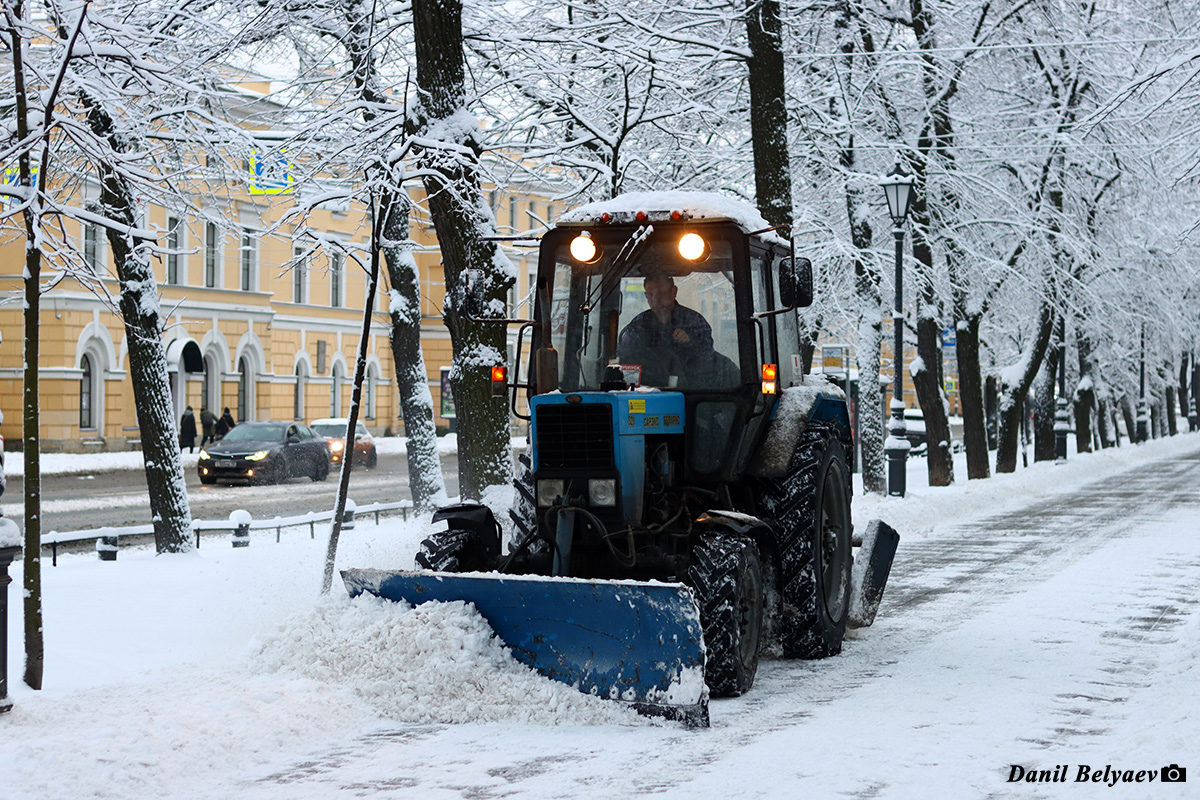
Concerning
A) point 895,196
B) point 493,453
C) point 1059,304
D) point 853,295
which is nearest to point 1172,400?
point 1059,304

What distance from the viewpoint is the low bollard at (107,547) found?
1272 cm

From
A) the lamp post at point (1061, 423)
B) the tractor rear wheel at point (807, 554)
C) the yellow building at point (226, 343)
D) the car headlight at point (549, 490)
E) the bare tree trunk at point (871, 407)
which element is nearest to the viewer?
the car headlight at point (549, 490)

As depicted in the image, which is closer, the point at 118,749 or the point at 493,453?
the point at 118,749

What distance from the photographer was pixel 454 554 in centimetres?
759

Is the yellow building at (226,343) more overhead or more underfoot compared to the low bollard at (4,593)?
more overhead

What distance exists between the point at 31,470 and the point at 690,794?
12.1 feet

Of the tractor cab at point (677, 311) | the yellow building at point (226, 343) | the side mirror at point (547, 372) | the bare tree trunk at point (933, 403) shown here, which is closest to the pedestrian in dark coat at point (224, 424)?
the yellow building at point (226, 343)

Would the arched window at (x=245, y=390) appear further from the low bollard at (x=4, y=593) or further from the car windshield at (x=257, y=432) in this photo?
the low bollard at (x=4, y=593)

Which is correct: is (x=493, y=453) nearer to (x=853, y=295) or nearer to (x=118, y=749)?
(x=118, y=749)

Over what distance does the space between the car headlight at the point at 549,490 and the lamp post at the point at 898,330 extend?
41.6 ft

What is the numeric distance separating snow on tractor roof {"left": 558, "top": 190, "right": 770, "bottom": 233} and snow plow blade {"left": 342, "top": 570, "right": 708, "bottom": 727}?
2.25 m

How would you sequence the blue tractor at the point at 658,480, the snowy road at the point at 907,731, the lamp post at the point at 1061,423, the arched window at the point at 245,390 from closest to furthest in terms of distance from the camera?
1. the snowy road at the point at 907,731
2. the blue tractor at the point at 658,480
3. the lamp post at the point at 1061,423
4. the arched window at the point at 245,390

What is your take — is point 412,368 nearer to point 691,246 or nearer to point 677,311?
point 677,311

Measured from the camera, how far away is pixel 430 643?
6.64 m
